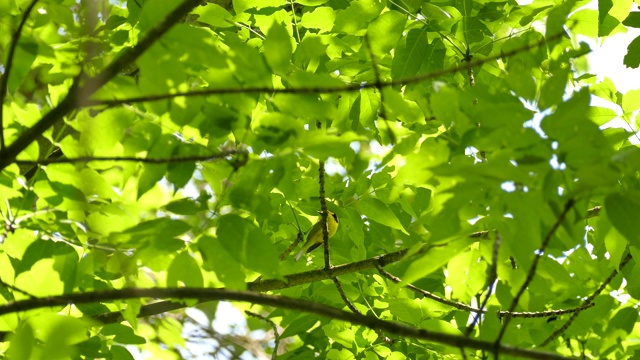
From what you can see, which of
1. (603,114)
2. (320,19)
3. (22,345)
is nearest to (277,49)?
(22,345)

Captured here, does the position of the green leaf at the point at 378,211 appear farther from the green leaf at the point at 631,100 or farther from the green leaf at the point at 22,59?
the green leaf at the point at 22,59

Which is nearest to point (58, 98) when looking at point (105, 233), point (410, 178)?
point (105, 233)

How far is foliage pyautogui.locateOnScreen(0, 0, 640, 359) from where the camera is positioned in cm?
145

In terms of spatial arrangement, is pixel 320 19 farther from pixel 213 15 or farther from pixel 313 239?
pixel 313 239

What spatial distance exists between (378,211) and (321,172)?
37 centimetres

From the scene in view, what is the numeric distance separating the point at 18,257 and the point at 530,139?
159cm

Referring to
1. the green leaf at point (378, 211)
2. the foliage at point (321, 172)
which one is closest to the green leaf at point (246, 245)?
the foliage at point (321, 172)

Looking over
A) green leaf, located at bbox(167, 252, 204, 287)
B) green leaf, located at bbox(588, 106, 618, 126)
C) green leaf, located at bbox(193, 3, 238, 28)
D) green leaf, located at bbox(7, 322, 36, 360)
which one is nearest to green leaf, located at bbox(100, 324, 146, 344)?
green leaf, located at bbox(167, 252, 204, 287)

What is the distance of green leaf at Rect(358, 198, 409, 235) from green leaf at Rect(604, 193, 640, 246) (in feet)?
4.41

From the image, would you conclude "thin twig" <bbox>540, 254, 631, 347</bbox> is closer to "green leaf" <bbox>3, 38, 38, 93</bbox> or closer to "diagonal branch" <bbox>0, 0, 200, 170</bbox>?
"diagonal branch" <bbox>0, 0, 200, 170</bbox>

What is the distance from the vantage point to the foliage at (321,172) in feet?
4.76

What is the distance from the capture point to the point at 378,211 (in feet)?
9.11

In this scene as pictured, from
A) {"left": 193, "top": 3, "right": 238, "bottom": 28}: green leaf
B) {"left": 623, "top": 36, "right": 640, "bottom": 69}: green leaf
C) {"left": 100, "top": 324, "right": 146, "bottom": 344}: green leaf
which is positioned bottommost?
{"left": 100, "top": 324, "right": 146, "bottom": 344}: green leaf

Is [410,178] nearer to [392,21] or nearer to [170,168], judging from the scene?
[170,168]
